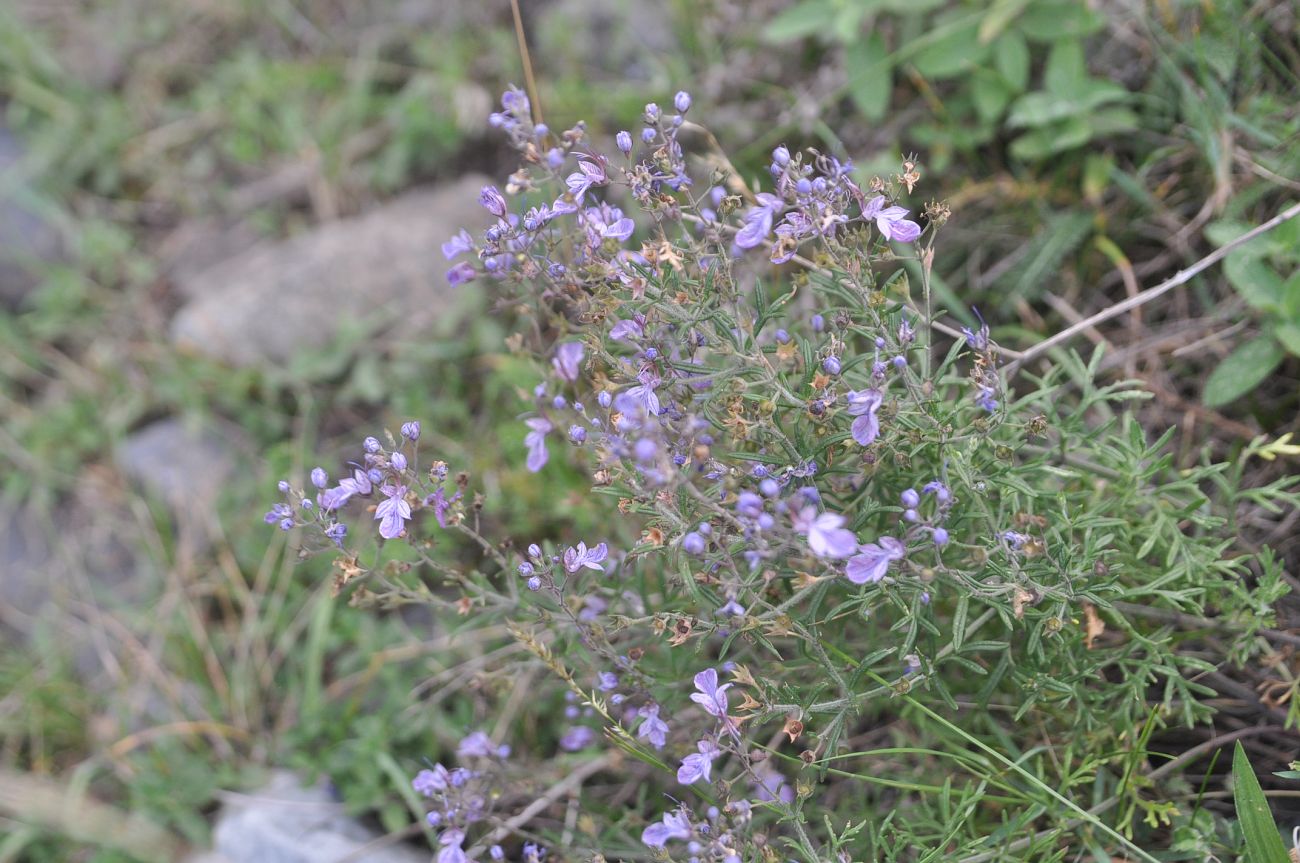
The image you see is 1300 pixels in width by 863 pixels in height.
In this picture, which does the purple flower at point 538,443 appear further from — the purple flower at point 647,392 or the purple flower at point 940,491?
the purple flower at point 940,491

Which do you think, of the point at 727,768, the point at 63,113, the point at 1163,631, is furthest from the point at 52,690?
the point at 1163,631

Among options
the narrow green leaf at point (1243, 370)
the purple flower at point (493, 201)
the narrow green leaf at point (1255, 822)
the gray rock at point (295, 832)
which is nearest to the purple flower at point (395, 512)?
the purple flower at point (493, 201)

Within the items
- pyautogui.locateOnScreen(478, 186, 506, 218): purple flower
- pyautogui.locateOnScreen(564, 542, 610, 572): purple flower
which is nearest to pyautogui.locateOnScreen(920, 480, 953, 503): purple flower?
pyautogui.locateOnScreen(564, 542, 610, 572): purple flower

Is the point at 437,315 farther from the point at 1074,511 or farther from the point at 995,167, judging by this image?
the point at 1074,511

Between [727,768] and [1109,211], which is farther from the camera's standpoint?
[1109,211]

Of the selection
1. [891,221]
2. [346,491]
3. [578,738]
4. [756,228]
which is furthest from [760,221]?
[578,738]

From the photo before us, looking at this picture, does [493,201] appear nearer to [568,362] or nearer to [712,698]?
[568,362]
